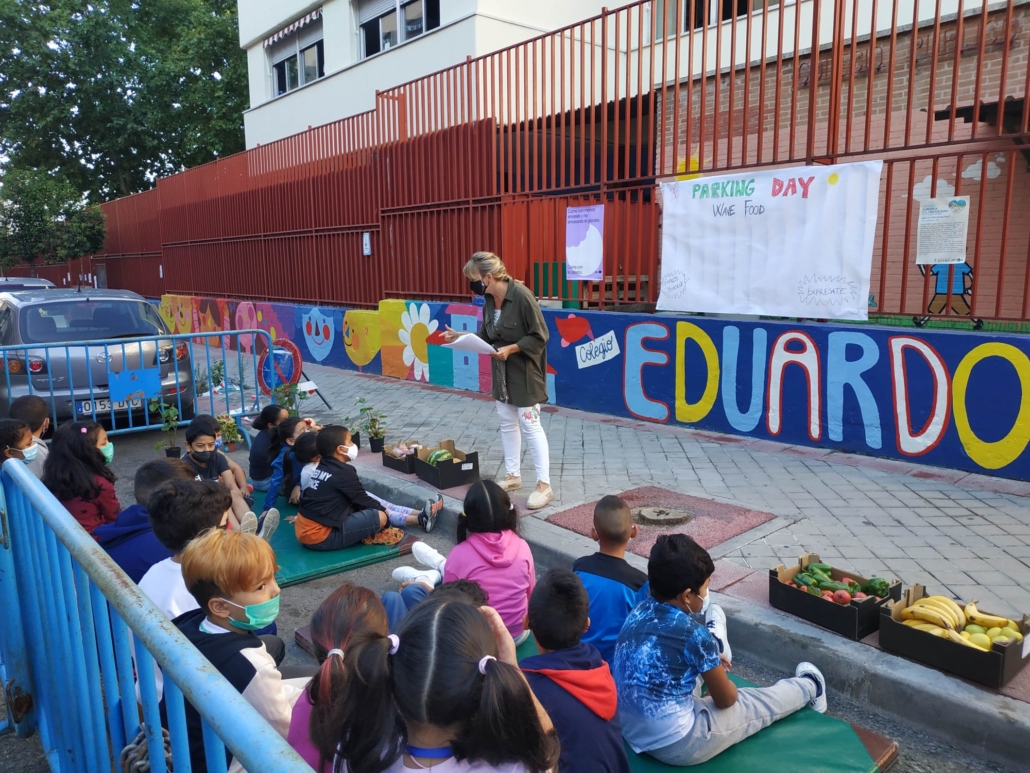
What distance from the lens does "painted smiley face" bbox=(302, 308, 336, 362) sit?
13578 millimetres

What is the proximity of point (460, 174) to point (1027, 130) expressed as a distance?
674 centimetres

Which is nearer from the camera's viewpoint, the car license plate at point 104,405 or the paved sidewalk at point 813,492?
the paved sidewalk at point 813,492

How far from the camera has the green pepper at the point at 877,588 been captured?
145 inches

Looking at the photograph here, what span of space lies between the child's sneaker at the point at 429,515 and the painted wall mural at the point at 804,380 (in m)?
3.21

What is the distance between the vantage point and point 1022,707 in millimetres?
3004

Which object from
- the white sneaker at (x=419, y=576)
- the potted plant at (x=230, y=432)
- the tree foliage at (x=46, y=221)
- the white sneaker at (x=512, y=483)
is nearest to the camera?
the white sneaker at (x=419, y=576)

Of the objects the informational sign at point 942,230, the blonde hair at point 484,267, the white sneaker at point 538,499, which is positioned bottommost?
the white sneaker at point 538,499

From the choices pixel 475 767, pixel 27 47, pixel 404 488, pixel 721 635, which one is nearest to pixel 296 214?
pixel 404 488

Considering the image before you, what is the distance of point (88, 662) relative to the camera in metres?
2.24

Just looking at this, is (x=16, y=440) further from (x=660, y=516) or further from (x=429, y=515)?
(x=660, y=516)

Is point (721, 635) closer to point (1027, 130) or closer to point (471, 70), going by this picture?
point (1027, 130)

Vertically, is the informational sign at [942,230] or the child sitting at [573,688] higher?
the informational sign at [942,230]

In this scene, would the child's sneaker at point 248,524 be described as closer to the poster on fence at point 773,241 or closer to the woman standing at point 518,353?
the woman standing at point 518,353

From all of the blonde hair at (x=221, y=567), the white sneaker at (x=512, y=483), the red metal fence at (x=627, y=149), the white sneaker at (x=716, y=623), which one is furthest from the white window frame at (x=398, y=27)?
the blonde hair at (x=221, y=567)
